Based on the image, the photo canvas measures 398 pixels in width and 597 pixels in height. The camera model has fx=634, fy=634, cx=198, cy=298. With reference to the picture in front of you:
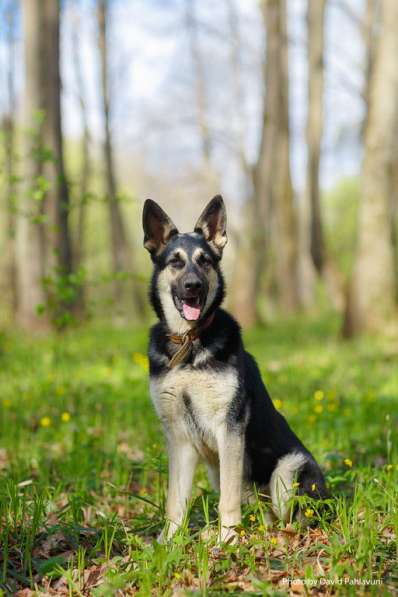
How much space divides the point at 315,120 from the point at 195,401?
1308cm

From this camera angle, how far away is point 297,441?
397 centimetres

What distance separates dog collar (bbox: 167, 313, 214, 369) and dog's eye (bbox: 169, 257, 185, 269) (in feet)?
1.19

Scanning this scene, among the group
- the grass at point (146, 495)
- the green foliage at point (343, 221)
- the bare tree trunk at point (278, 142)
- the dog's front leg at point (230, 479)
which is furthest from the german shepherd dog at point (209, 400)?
the green foliage at point (343, 221)

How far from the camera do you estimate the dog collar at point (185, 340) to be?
12.3 ft

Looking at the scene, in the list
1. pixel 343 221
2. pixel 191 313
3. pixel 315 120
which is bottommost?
pixel 191 313

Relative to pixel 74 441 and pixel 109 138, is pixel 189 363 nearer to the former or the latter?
pixel 74 441

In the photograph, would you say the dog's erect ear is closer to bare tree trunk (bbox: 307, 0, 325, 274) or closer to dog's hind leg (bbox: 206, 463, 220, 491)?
dog's hind leg (bbox: 206, 463, 220, 491)

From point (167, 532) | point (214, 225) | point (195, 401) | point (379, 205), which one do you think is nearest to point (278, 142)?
point (379, 205)

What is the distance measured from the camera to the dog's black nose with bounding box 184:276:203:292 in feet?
12.2

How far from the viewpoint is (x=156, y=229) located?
4.17 m

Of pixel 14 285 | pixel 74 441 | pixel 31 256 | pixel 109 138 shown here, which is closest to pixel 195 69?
pixel 109 138

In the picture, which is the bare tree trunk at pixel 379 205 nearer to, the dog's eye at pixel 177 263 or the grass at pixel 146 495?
the grass at pixel 146 495

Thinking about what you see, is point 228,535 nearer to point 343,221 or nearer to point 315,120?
point 315,120

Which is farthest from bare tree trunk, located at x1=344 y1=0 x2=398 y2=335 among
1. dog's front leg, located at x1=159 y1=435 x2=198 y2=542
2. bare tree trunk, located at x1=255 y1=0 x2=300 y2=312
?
dog's front leg, located at x1=159 y1=435 x2=198 y2=542
